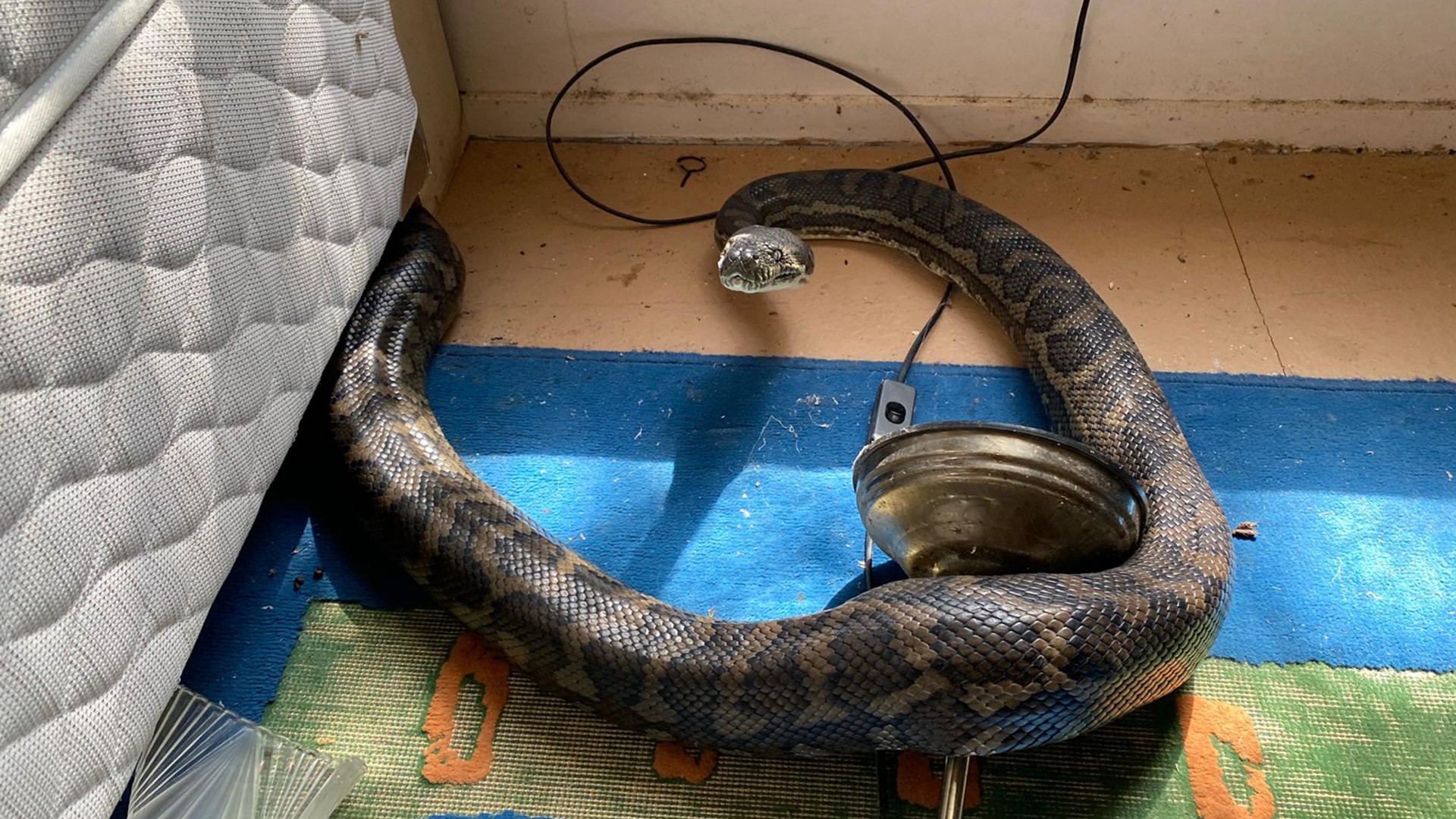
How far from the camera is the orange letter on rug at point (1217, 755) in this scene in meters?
1.46

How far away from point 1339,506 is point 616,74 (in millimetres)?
1908

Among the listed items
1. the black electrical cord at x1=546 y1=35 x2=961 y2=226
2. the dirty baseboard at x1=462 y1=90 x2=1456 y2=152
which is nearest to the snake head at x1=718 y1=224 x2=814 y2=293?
the black electrical cord at x1=546 y1=35 x2=961 y2=226

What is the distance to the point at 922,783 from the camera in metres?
1.49

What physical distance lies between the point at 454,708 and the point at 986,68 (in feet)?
6.36

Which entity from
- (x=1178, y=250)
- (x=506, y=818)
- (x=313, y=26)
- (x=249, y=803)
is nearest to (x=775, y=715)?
(x=506, y=818)

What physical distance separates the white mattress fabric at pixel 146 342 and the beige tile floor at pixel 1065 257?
66 centimetres

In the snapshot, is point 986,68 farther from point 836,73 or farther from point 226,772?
point 226,772

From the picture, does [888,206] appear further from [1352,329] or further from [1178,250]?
[1352,329]

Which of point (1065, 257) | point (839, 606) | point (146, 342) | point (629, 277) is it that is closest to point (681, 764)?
point (839, 606)

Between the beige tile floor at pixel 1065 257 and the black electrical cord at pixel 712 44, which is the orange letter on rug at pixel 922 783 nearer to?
the beige tile floor at pixel 1065 257

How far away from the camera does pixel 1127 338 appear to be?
2.03 m

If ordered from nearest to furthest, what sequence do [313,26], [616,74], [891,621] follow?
[891,621] → [313,26] → [616,74]

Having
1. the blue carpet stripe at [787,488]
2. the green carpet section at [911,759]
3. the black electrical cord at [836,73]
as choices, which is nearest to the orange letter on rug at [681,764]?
the green carpet section at [911,759]

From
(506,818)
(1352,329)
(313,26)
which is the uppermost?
(313,26)
